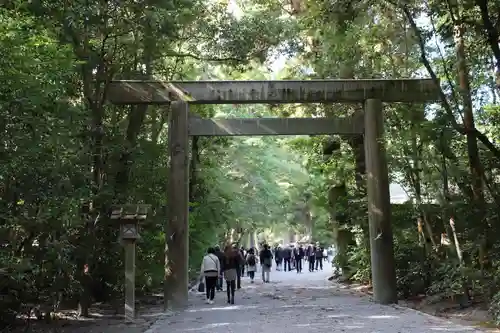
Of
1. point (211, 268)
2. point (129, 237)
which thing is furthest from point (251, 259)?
point (129, 237)

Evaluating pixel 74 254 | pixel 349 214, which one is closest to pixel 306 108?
pixel 349 214

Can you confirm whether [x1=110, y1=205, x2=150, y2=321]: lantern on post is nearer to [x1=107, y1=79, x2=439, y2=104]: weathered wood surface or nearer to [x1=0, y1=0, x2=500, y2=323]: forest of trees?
[x1=0, y1=0, x2=500, y2=323]: forest of trees

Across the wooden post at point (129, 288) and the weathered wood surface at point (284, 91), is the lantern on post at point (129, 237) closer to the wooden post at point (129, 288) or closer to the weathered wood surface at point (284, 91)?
the wooden post at point (129, 288)

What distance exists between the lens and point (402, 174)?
12.6 metres

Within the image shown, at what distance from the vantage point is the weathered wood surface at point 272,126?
1238 cm

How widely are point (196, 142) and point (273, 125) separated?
644cm

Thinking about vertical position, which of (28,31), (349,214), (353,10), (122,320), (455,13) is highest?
(353,10)

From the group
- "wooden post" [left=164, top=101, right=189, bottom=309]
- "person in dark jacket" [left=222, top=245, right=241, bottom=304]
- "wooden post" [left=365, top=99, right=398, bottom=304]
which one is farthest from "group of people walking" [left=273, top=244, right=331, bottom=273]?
"wooden post" [left=164, top=101, right=189, bottom=309]

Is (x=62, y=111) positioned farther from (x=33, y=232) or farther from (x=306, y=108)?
(x=306, y=108)

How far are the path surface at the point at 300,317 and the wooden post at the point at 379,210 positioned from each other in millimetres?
517

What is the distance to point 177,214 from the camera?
11.7m

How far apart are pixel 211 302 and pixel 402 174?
5434mm

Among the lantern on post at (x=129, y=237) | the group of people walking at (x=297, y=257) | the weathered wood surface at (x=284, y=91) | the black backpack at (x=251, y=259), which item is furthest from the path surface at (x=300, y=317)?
the group of people walking at (x=297, y=257)

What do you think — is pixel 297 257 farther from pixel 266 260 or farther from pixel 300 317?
pixel 300 317
